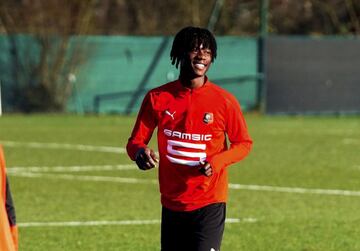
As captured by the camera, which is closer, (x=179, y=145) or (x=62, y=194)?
(x=179, y=145)

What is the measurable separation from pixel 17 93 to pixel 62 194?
58.7 ft

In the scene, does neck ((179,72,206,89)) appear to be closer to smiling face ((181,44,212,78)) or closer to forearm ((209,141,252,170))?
smiling face ((181,44,212,78))

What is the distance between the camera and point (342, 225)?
12.2 metres

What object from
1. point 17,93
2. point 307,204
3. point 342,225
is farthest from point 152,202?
point 17,93

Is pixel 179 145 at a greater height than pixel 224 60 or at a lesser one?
greater

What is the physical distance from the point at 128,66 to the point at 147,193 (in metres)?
18.2

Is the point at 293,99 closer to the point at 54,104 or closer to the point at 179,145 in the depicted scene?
the point at 54,104

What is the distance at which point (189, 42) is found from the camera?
741cm

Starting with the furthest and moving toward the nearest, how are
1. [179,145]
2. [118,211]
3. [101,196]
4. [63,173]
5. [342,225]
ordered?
[63,173] → [101,196] → [118,211] → [342,225] → [179,145]

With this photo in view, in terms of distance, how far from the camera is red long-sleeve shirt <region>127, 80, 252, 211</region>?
7.38 metres

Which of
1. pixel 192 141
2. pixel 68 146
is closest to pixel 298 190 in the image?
pixel 68 146

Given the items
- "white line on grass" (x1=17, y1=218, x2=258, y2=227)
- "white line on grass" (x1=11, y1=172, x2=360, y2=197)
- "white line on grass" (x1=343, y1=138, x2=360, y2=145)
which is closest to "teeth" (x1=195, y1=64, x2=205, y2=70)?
"white line on grass" (x1=17, y1=218, x2=258, y2=227)

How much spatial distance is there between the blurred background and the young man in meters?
25.2

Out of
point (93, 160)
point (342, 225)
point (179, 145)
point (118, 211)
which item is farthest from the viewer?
point (93, 160)
